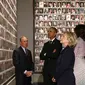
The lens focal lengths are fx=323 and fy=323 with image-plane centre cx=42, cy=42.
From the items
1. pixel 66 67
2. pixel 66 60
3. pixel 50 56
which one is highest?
pixel 50 56

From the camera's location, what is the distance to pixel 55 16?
31.7ft

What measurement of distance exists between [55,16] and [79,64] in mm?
4527

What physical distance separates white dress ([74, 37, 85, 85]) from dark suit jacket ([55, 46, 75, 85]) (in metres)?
0.21

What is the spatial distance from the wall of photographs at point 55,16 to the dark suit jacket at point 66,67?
176 inches

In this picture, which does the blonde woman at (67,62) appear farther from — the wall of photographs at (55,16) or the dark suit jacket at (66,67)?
the wall of photographs at (55,16)

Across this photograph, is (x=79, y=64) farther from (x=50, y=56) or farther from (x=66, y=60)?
(x=50, y=56)

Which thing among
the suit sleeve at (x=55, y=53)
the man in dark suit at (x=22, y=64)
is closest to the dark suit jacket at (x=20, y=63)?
the man in dark suit at (x=22, y=64)

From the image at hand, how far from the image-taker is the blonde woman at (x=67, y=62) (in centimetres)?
504

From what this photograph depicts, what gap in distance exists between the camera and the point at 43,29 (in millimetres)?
9656

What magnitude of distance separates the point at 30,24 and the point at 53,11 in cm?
83

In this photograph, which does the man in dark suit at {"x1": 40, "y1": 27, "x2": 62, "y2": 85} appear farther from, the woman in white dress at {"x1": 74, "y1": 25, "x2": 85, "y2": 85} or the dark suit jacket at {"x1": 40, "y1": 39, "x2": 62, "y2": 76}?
the woman in white dress at {"x1": 74, "y1": 25, "x2": 85, "y2": 85}

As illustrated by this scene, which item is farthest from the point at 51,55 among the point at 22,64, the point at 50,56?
the point at 22,64

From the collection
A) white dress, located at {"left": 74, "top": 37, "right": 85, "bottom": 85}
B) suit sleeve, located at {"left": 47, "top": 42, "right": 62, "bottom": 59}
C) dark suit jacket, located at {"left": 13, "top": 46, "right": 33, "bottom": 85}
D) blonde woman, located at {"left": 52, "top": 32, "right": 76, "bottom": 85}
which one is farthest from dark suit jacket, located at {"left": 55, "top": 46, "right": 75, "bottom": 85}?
dark suit jacket, located at {"left": 13, "top": 46, "right": 33, "bottom": 85}

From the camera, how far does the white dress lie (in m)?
5.30
